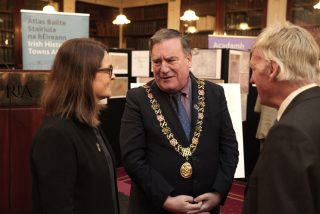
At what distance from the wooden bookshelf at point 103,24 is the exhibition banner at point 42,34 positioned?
6719 millimetres

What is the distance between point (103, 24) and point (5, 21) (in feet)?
9.20

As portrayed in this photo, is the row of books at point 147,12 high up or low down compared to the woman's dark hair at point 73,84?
up

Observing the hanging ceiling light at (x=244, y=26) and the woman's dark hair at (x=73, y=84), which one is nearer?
the woman's dark hair at (x=73, y=84)

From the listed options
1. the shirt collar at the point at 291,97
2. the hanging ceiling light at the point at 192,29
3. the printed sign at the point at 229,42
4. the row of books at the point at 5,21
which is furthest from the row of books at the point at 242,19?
the shirt collar at the point at 291,97

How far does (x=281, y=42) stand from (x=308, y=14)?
647 cm

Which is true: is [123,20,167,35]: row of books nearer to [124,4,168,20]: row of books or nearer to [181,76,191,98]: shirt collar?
[124,4,168,20]: row of books

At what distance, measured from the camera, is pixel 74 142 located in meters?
1.40

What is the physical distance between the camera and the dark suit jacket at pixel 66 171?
53.0 inches

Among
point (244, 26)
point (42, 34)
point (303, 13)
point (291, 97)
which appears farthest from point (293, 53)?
point (244, 26)

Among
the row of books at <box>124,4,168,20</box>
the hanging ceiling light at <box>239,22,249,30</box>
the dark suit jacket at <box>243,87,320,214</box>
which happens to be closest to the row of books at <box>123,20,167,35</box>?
the row of books at <box>124,4,168,20</box>

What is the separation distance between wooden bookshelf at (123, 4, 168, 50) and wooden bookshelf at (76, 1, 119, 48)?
31 cm

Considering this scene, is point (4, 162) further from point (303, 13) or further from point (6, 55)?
point (303, 13)

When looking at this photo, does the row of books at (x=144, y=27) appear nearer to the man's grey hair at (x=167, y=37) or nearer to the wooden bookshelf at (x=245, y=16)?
the wooden bookshelf at (x=245, y=16)

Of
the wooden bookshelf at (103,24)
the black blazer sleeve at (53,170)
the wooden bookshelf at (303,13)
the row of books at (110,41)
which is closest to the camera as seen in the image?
the black blazer sleeve at (53,170)
